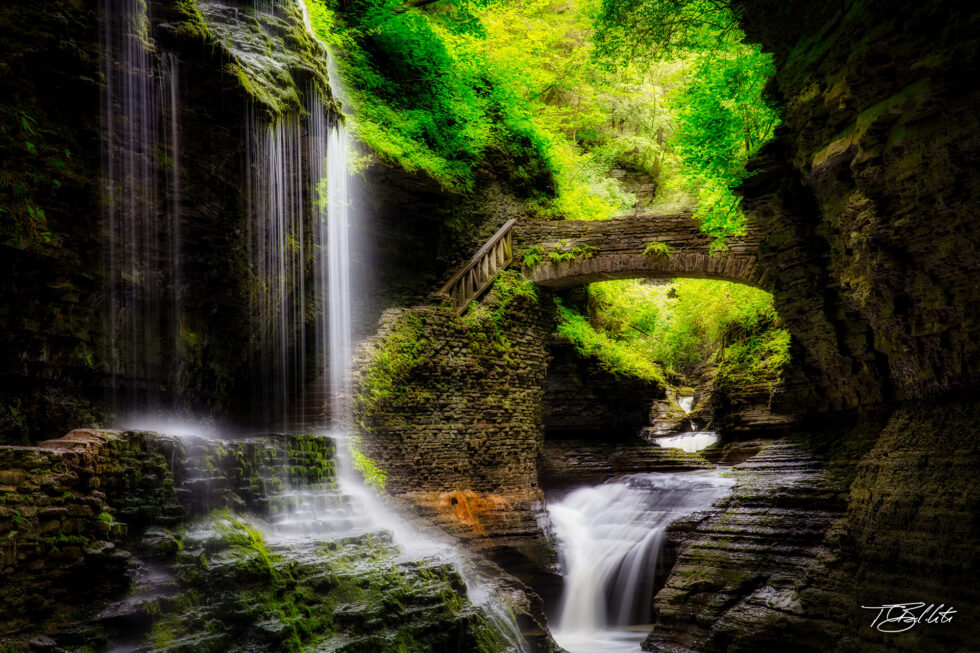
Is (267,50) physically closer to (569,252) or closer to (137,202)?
(137,202)

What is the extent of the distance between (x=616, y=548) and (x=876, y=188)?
7060 mm

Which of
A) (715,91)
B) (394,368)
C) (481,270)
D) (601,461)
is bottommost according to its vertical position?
(601,461)

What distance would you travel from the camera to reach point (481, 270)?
12453mm

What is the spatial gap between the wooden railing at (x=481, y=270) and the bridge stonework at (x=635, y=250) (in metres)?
0.30

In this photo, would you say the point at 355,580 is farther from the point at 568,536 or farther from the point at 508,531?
the point at 568,536

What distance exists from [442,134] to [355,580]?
973cm

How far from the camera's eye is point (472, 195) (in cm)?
1298

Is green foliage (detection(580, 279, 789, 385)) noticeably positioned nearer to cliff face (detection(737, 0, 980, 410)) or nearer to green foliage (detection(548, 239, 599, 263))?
green foliage (detection(548, 239, 599, 263))

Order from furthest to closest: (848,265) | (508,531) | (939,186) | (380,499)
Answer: (508,531) < (380,499) < (848,265) < (939,186)

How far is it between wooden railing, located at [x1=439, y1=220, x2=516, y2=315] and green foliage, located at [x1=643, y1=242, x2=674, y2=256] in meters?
2.84

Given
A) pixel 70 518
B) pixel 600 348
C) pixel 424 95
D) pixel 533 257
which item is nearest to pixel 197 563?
pixel 70 518

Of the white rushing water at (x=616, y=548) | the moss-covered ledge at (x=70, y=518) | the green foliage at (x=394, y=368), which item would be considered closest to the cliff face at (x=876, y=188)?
the white rushing water at (x=616, y=548)

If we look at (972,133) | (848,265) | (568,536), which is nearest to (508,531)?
(568,536)

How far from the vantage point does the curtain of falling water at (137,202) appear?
5.53 metres
